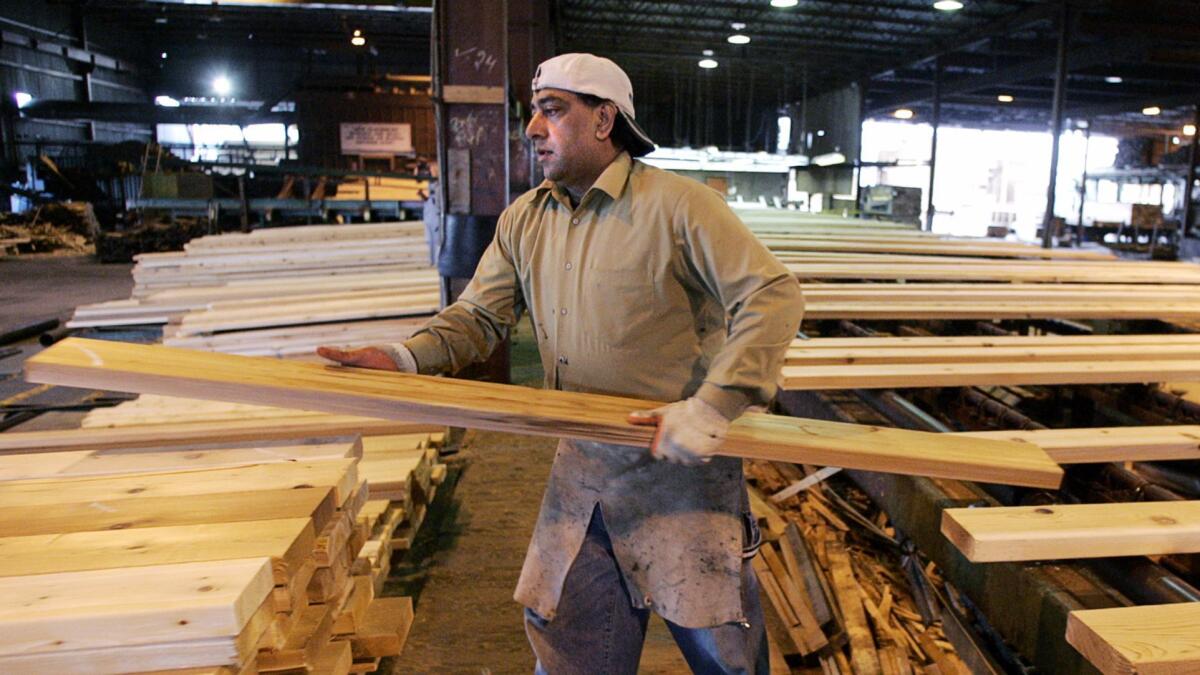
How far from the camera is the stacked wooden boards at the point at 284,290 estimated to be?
6.39 metres

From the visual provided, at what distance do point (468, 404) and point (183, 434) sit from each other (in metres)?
2.82

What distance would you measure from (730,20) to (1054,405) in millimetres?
9153

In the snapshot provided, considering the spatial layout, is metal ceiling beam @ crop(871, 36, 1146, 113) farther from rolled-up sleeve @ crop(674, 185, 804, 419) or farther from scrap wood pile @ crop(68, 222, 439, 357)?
rolled-up sleeve @ crop(674, 185, 804, 419)

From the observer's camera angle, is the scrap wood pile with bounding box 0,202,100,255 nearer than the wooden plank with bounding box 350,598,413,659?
No

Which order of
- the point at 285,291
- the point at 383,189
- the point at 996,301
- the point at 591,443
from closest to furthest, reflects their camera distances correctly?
1. the point at 591,443
2. the point at 996,301
3. the point at 285,291
4. the point at 383,189

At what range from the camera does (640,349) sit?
2.27 metres

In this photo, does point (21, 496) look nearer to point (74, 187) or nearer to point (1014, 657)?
point (1014, 657)

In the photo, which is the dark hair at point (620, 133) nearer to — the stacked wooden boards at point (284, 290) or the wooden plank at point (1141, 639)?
the wooden plank at point (1141, 639)

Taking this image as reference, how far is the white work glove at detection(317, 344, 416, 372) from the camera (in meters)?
2.14

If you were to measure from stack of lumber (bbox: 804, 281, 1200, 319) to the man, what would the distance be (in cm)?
209

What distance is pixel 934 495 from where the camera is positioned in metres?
3.45

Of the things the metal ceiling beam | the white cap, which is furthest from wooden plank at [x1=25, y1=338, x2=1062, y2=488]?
the metal ceiling beam

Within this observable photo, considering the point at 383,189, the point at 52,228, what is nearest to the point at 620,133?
the point at 383,189

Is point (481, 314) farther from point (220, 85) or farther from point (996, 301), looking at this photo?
point (220, 85)
